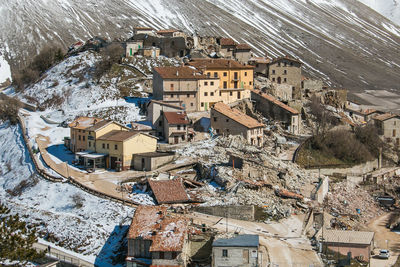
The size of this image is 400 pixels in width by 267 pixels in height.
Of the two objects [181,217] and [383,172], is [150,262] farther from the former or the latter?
[383,172]

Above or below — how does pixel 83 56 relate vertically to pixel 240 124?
above

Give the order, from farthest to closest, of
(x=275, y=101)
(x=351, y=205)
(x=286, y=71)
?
(x=286, y=71), (x=275, y=101), (x=351, y=205)

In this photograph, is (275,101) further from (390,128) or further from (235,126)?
(390,128)

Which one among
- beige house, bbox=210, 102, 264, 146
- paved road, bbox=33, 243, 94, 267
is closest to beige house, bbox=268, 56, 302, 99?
beige house, bbox=210, 102, 264, 146

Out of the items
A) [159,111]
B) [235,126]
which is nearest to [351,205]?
[235,126]

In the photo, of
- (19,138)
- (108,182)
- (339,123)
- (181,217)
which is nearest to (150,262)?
(181,217)

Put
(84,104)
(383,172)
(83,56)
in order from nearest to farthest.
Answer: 1. (383,172)
2. (84,104)
3. (83,56)
